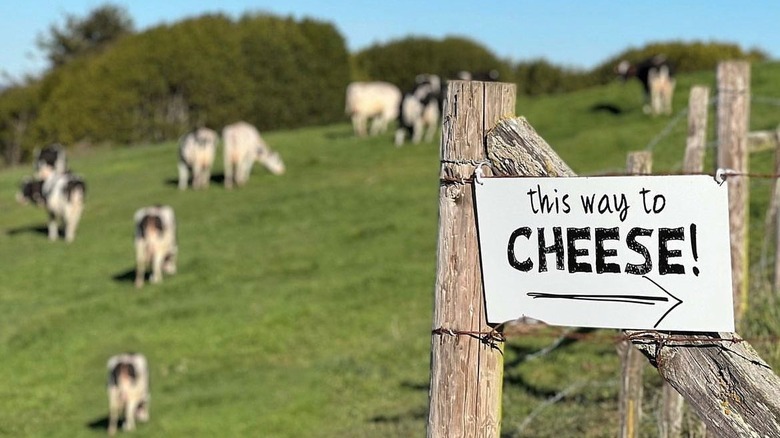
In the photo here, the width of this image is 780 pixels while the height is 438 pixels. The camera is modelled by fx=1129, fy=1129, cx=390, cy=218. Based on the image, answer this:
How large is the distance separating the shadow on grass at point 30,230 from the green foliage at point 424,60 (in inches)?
1053

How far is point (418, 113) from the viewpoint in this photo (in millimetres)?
28141

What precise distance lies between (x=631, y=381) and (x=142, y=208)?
→ 18.4 meters

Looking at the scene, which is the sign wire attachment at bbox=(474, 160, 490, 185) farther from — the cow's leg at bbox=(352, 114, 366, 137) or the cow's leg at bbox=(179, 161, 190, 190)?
the cow's leg at bbox=(352, 114, 366, 137)

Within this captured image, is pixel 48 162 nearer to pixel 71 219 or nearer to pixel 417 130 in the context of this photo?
pixel 71 219

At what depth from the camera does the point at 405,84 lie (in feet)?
164

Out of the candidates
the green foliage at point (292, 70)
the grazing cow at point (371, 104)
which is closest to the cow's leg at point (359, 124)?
the grazing cow at point (371, 104)

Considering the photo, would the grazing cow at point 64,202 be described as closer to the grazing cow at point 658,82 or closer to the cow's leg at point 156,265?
the cow's leg at point 156,265

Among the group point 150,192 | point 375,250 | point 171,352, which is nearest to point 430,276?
point 375,250

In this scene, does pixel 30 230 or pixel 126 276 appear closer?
pixel 126 276

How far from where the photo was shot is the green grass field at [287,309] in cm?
1027

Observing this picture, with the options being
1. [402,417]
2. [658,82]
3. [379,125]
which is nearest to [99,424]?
[402,417]

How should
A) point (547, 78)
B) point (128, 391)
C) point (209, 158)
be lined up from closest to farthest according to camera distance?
point (128, 391)
point (209, 158)
point (547, 78)

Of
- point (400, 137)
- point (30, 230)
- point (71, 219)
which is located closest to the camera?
point (71, 219)

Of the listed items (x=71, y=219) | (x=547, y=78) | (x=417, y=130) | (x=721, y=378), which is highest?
(x=547, y=78)
